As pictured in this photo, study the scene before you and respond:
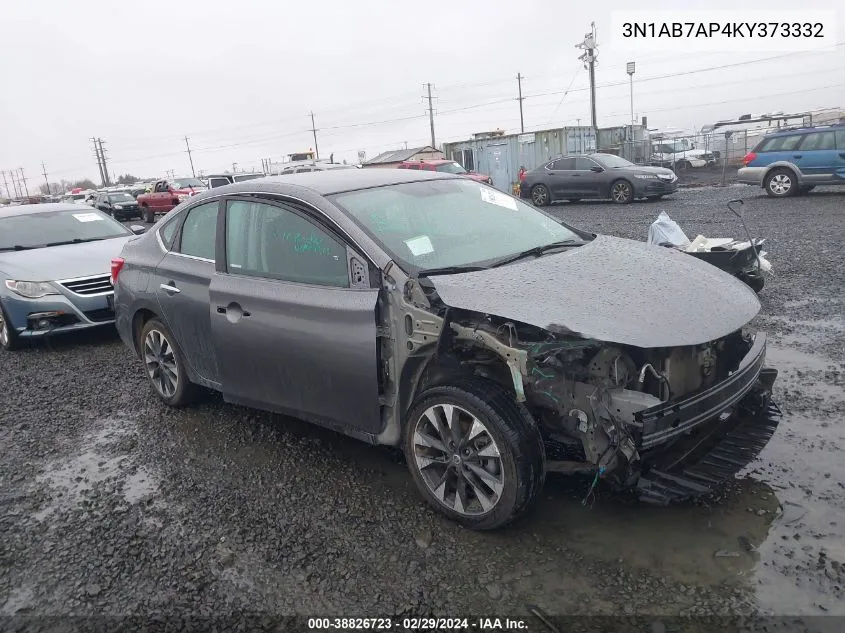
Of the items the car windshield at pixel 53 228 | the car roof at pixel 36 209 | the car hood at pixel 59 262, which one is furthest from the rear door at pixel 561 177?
the car hood at pixel 59 262

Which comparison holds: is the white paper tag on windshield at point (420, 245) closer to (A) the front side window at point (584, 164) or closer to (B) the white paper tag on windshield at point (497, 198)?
(B) the white paper tag on windshield at point (497, 198)

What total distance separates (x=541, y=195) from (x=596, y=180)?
1988 mm

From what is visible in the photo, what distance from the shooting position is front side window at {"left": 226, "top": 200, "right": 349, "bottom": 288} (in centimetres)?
356

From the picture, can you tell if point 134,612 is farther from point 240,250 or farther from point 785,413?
point 785,413

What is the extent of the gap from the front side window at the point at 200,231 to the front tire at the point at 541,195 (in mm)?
15821

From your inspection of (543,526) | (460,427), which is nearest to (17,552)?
(460,427)

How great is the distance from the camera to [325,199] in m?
3.70

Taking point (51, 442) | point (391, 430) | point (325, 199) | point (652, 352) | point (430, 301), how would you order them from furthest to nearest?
1. point (51, 442)
2. point (325, 199)
3. point (391, 430)
4. point (430, 301)
5. point (652, 352)

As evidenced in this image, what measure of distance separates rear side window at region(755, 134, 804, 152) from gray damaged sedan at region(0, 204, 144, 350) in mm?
14828

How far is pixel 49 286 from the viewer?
675 centimetres

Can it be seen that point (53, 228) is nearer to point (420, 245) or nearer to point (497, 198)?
point (497, 198)

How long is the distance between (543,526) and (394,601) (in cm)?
83

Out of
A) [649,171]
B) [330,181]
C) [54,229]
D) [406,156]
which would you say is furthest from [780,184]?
[406,156]

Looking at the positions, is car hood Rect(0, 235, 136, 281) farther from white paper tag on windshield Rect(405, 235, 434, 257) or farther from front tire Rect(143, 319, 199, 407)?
white paper tag on windshield Rect(405, 235, 434, 257)
